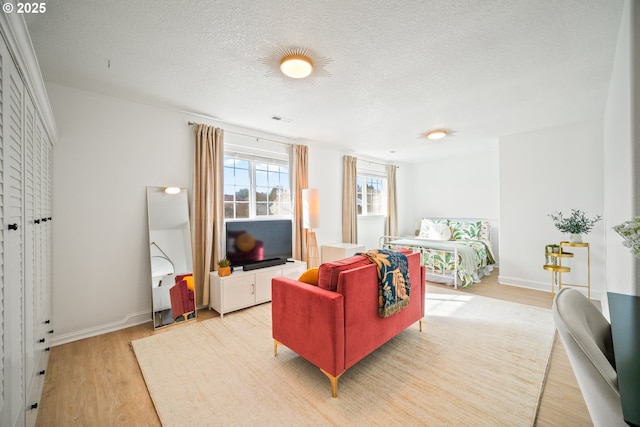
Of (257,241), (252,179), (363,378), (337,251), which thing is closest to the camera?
(363,378)

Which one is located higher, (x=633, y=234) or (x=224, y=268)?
(x=633, y=234)

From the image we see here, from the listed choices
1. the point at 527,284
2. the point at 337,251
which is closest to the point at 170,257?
the point at 337,251

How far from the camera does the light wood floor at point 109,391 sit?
163 cm

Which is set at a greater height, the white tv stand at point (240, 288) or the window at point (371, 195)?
the window at point (371, 195)

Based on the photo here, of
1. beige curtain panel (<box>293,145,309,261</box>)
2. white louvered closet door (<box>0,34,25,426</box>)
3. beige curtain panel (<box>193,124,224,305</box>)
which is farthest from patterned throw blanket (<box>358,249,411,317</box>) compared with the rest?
beige curtain panel (<box>293,145,309,261</box>)

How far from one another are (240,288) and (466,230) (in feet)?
16.0

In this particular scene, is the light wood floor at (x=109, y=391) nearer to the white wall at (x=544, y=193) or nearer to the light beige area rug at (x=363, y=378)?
the light beige area rug at (x=363, y=378)

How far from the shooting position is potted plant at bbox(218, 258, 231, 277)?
3227 mm

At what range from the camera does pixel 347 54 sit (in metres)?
2.05

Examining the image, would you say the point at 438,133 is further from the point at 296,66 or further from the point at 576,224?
the point at 296,66

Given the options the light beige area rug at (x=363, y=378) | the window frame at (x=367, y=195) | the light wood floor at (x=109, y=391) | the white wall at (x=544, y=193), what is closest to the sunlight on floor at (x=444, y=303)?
the light beige area rug at (x=363, y=378)

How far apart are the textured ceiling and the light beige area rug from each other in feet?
8.42

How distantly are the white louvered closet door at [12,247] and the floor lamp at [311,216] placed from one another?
323cm

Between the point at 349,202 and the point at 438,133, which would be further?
the point at 349,202
